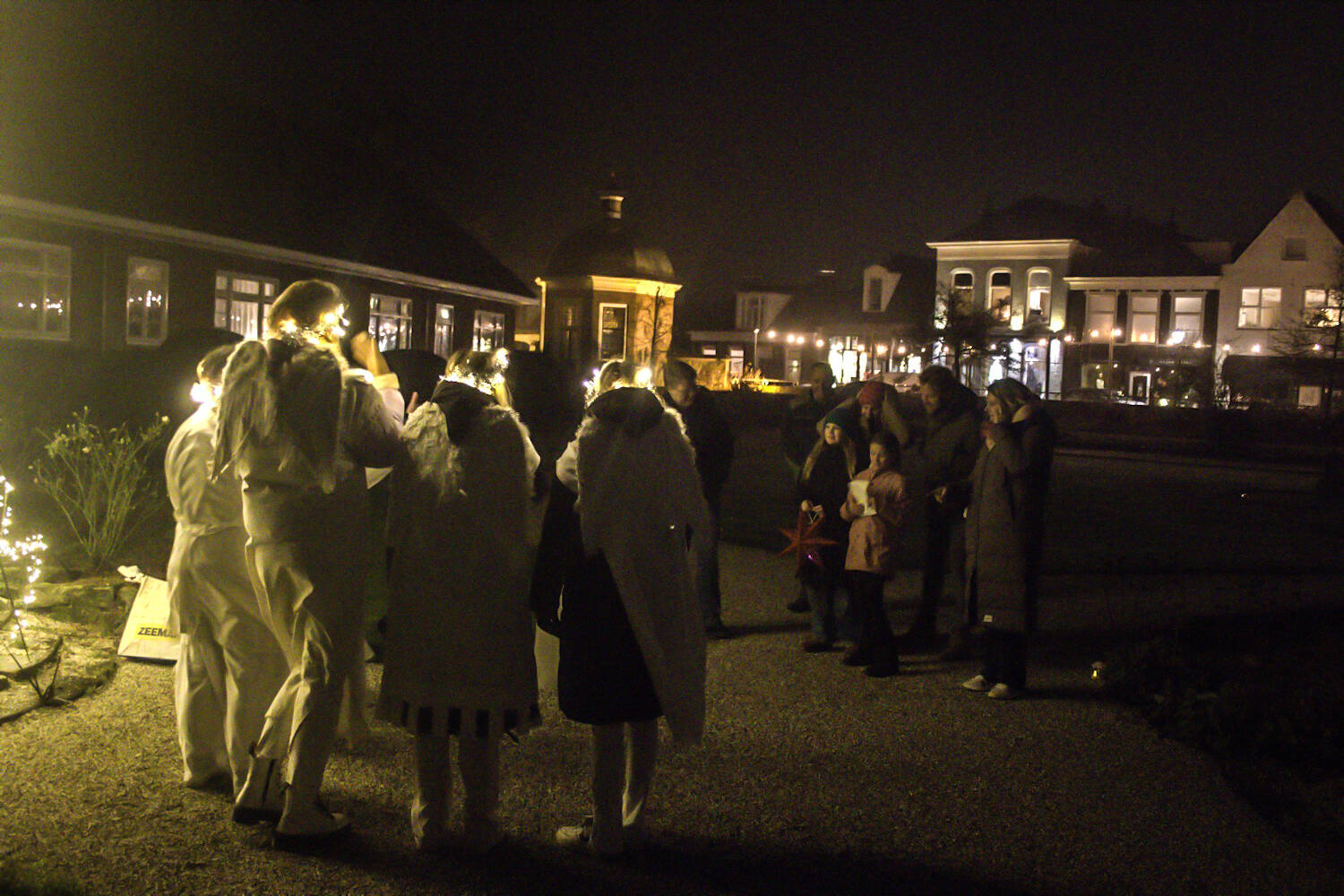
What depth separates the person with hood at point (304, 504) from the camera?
421cm

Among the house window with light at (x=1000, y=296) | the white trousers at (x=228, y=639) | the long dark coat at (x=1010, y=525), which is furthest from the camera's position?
the house window with light at (x=1000, y=296)

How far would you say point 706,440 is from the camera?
812 cm

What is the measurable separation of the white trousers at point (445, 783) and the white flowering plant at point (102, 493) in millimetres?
5312

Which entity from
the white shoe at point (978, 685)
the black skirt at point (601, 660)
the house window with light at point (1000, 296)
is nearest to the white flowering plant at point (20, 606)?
the black skirt at point (601, 660)

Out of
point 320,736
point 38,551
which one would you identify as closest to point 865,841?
point 320,736

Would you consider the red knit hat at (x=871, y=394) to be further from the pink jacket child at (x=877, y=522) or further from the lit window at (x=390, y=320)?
the lit window at (x=390, y=320)

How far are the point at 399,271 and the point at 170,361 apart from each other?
1246 cm

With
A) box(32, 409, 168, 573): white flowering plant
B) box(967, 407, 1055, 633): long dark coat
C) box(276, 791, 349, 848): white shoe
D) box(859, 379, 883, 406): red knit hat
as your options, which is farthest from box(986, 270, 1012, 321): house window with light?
box(276, 791, 349, 848): white shoe

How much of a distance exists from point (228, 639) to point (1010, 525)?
14.2ft

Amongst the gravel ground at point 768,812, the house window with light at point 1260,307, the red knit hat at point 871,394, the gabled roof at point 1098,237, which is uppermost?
the gabled roof at point 1098,237

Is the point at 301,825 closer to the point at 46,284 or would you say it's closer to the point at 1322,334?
the point at 46,284

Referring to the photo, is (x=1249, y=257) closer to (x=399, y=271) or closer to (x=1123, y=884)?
(x=399, y=271)

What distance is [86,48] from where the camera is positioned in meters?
Answer: 22.5

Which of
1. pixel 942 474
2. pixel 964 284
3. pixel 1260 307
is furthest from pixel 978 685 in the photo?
pixel 964 284
